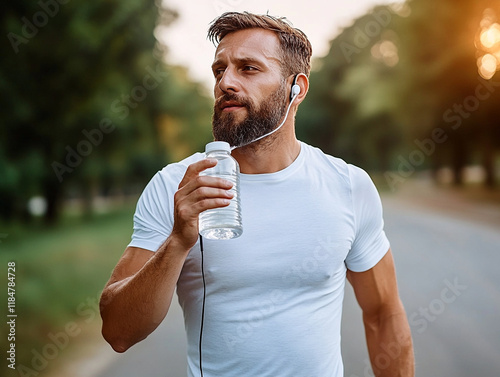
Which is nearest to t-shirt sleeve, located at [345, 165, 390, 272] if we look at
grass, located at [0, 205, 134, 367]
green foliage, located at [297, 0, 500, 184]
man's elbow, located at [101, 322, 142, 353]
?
man's elbow, located at [101, 322, 142, 353]

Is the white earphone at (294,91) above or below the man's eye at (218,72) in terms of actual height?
below

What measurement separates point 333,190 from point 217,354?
0.82 meters

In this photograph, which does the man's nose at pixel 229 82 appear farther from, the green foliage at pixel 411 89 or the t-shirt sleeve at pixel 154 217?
the green foliage at pixel 411 89

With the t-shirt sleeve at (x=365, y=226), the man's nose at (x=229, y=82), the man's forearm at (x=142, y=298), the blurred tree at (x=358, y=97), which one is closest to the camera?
the man's forearm at (x=142, y=298)

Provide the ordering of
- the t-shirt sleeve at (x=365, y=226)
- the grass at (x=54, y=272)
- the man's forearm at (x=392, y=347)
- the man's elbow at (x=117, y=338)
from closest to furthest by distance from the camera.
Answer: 1. the man's elbow at (x=117, y=338)
2. the t-shirt sleeve at (x=365, y=226)
3. the man's forearm at (x=392, y=347)
4. the grass at (x=54, y=272)

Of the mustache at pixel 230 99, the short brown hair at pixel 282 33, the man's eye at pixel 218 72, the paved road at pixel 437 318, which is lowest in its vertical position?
the paved road at pixel 437 318

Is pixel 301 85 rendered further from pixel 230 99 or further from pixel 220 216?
pixel 220 216

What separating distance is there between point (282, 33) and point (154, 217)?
3.41 ft

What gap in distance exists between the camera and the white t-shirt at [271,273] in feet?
6.87

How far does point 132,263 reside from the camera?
6.82 ft

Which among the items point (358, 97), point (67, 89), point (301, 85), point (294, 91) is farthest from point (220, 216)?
point (358, 97)

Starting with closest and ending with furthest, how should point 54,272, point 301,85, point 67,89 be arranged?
point 301,85 → point 54,272 → point 67,89

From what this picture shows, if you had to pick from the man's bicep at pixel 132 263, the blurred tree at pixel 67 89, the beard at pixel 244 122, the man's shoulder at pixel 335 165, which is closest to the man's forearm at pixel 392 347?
the man's shoulder at pixel 335 165

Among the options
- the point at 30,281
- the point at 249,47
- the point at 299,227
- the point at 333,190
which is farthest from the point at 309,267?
the point at 30,281
